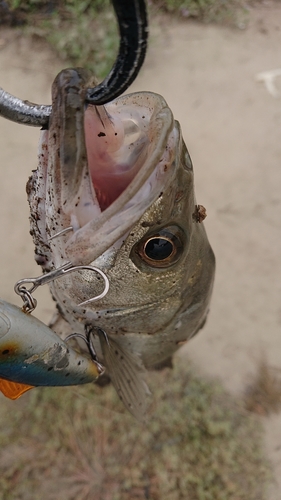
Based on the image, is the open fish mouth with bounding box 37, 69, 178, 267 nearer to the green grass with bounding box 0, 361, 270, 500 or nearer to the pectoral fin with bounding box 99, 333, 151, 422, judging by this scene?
the pectoral fin with bounding box 99, 333, 151, 422

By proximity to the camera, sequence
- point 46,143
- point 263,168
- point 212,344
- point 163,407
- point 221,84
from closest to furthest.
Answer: point 46,143 < point 163,407 < point 212,344 < point 263,168 < point 221,84

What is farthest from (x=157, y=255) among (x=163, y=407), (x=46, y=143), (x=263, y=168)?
(x=263, y=168)

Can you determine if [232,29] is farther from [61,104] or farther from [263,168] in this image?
[61,104]

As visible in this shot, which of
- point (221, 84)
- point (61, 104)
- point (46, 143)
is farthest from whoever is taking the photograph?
point (221, 84)

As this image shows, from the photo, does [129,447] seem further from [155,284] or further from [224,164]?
[224,164]

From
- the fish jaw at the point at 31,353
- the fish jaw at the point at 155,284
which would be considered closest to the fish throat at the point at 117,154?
the fish jaw at the point at 155,284

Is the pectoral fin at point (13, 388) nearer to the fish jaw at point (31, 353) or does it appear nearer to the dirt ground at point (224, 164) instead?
the fish jaw at point (31, 353)

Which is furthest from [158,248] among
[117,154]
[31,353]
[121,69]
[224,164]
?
[224,164]
